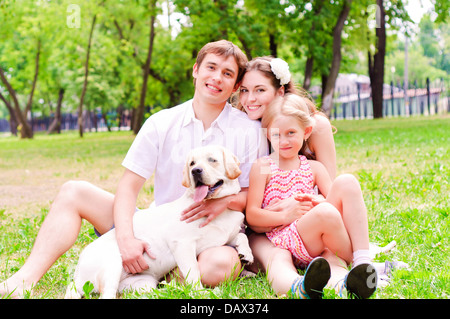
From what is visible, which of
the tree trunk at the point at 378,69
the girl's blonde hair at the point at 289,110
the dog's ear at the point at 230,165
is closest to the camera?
the dog's ear at the point at 230,165

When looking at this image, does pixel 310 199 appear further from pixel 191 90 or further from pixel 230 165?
pixel 191 90

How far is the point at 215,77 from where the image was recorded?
140 inches

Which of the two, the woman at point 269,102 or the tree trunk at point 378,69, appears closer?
the woman at point 269,102

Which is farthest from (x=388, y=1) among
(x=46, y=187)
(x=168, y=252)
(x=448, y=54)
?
(x=448, y=54)

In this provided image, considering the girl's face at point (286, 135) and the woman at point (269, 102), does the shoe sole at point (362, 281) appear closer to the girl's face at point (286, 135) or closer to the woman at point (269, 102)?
the woman at point (269, 102)

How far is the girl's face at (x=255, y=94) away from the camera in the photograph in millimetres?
3881

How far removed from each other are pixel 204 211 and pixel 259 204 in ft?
1.46

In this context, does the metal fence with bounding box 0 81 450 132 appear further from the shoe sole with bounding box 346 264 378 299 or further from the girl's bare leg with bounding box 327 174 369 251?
the shoe sole with bounding box 346 264 378 299

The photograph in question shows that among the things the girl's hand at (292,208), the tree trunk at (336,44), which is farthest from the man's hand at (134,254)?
the tree trunk at (336,44)

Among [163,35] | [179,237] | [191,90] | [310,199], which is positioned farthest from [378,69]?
[179,237]

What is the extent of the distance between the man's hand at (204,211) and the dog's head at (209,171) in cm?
6

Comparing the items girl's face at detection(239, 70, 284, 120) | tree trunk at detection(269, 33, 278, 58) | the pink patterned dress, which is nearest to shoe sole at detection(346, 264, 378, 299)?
the pink patterned dress

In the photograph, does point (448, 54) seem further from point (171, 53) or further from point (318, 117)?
point (318, 117)
